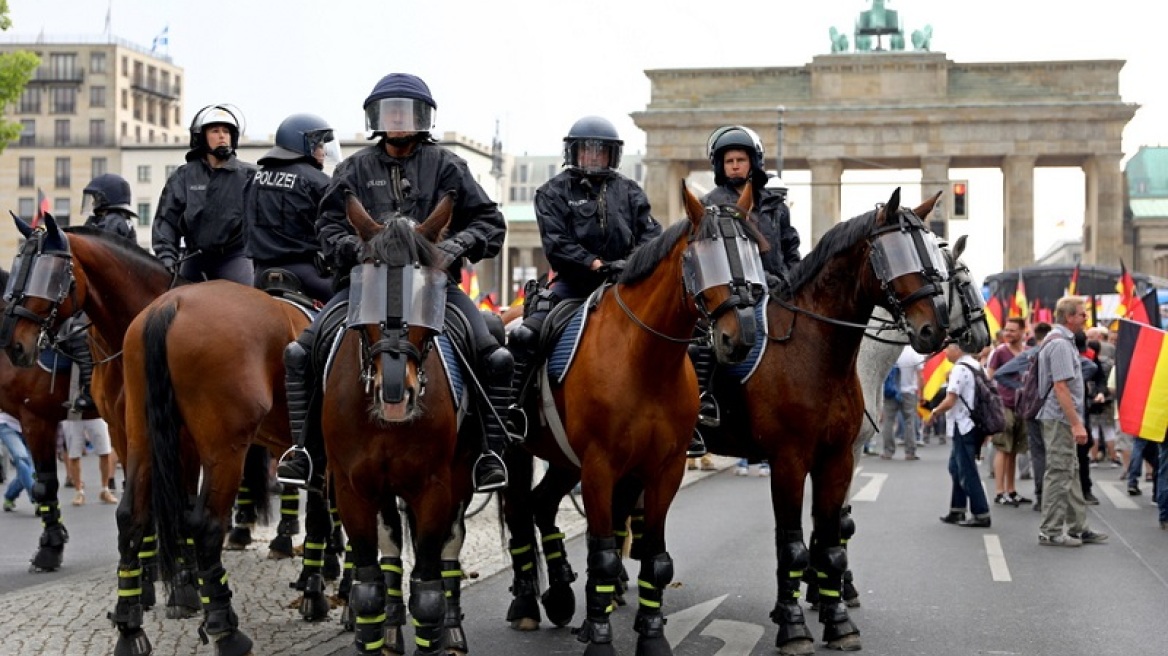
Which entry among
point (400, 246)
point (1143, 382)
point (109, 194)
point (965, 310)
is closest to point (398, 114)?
point (400, 246)

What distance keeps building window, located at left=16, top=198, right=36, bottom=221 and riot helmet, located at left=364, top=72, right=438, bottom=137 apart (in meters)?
116

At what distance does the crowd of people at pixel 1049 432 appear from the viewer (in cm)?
1566

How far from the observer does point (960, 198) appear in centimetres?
4700

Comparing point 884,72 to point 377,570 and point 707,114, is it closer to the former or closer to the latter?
point 707,114

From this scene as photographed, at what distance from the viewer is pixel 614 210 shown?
10.1 meters

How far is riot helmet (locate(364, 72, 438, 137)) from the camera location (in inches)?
334

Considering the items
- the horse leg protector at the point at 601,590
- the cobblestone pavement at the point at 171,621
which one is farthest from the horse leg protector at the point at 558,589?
the horse leg protector at the point at 601,590

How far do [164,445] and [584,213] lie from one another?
300cm

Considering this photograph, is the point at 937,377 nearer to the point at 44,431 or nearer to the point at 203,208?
the point at 44,431

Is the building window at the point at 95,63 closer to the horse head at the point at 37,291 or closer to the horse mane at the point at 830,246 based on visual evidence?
the horse head at the point at 37,291

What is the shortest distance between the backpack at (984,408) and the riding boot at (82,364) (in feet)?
31.9

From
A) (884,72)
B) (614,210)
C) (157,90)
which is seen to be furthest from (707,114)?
(614,210)

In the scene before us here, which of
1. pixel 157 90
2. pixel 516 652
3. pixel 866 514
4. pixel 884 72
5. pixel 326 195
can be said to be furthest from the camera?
pixel 157 90

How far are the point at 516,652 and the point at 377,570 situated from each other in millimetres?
1921
